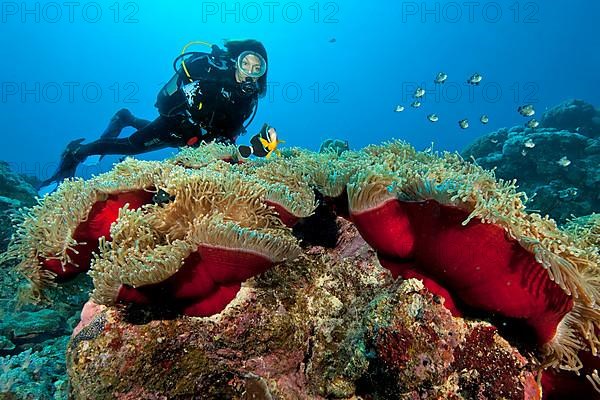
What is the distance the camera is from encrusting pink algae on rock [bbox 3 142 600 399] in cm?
176

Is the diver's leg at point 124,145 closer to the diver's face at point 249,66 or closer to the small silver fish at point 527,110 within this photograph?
the diver's face at point 249,66

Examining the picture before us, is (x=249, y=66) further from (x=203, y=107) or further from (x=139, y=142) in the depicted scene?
(x=139, y=142)

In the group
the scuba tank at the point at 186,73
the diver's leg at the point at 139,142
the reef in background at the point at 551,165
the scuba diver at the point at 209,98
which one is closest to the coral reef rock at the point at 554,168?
the reef in background at the point at 551,165

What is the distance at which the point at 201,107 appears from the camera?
5.51 meters

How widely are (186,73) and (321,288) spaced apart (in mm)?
4643

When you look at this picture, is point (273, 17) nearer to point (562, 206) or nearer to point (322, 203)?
point (562, 206)

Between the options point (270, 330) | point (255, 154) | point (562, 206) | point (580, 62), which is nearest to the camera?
point (270, 330)

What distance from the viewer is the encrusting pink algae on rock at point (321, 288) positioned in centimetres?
176

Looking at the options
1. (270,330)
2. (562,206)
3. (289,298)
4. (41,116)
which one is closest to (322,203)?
(289,298)

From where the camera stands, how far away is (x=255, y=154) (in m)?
3.82

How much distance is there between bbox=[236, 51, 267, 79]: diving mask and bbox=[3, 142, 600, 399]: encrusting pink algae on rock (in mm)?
3407

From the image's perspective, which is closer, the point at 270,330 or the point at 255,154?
the point at 270,330

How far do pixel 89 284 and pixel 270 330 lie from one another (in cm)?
139

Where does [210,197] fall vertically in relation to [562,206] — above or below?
below
